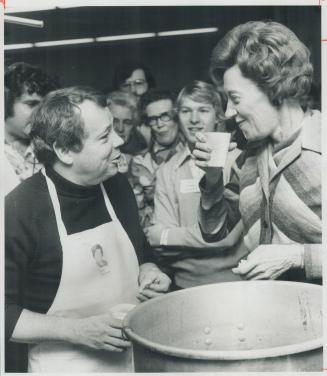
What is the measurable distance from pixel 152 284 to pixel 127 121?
1.65 feet

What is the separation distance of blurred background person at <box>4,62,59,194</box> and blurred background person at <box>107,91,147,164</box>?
0.19m

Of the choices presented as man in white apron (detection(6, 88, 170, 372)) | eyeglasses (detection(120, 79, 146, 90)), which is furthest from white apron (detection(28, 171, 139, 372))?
eyeglasses (detection(120, 79, 146, 90))

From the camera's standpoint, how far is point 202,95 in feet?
5.02

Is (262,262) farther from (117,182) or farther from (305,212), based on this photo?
(117,182)

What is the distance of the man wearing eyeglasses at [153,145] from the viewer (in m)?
1.58

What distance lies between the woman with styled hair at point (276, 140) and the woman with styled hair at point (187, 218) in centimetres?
8

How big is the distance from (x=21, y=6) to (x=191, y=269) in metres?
0.96

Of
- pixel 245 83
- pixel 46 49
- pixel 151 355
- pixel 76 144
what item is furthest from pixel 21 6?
pixel 151 355

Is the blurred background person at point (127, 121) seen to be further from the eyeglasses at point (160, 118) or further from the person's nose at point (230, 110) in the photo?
the person's nose at point (230, 110)

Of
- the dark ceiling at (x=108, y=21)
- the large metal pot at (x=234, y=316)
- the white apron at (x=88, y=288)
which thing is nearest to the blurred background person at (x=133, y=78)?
the dark ceiling at (x=108, y=21)

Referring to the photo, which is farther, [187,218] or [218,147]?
[187,218]

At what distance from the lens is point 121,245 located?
1.50 meters

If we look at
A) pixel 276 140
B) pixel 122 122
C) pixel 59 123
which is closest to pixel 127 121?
pixel 122 122

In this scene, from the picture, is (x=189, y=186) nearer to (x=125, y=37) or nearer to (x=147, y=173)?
(x=147, y=173)
